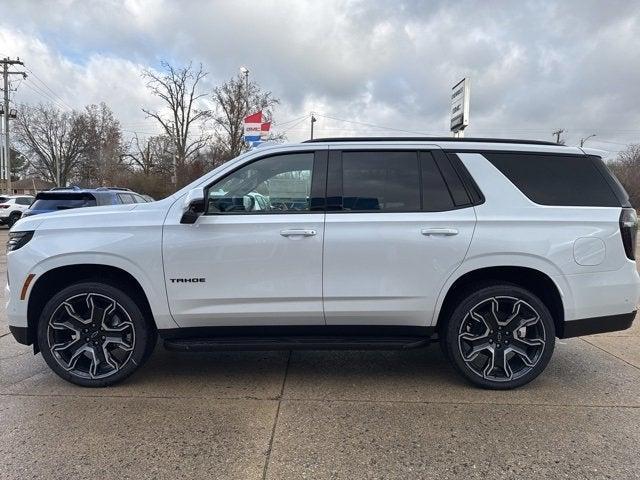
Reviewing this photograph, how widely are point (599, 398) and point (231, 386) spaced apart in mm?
2846

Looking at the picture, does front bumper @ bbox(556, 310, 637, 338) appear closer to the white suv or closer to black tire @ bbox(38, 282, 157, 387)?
the white suv

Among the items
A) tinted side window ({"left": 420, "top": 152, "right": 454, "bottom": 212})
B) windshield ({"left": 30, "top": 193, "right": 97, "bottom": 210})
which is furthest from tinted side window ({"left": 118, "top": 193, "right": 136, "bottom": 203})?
tinted side window ({"left": 420, "top": 152, "right": 454, "bottom": 212})

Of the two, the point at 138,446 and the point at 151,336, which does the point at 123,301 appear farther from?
the point at 138,446

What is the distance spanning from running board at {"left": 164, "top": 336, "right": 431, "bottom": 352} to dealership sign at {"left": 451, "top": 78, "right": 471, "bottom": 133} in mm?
Answer: 6982

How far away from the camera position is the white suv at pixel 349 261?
3.49m

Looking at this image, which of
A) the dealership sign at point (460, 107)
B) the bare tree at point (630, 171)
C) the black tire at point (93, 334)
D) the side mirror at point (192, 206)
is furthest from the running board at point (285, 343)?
the bare tree at point (630, 171)

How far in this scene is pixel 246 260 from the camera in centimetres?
348

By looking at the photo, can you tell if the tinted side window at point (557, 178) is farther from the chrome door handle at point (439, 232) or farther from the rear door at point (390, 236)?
the chrome door handle at point (439, 232)

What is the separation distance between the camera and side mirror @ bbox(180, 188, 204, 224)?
3.44 metres

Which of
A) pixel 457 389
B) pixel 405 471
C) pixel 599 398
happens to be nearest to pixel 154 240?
pixel 405 471

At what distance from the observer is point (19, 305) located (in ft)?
11.7

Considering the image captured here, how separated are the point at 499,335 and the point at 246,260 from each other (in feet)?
6.71

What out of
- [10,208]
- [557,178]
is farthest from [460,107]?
[10,208]

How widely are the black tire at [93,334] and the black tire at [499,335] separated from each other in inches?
95.2
